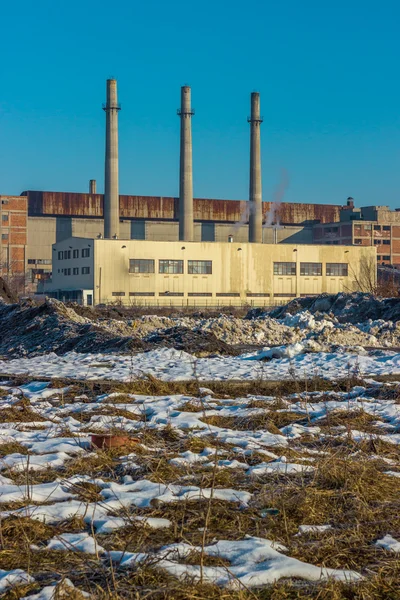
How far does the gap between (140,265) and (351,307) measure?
33731mm

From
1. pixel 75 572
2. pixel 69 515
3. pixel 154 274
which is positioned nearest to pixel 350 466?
pixel 69 515

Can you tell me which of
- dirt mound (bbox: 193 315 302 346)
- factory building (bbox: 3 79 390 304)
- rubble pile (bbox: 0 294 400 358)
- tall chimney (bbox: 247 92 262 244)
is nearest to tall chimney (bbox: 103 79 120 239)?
factory building (bbox: 3 79 390 304)

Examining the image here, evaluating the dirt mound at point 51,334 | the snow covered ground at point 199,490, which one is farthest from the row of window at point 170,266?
the snow covered ground at point 199,490

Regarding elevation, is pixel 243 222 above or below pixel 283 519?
above

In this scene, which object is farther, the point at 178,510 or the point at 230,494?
the point at 230,494

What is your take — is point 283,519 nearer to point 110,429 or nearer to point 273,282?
point 110,429

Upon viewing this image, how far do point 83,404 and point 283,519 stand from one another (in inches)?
190

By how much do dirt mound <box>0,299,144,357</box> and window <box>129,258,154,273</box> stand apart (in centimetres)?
3673

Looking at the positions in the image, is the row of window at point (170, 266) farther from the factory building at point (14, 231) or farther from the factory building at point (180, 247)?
the factory building at point (14, 231)

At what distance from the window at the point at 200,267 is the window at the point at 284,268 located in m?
5.74

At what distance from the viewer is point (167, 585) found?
376 centimetres

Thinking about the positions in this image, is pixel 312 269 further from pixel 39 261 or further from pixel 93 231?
pixel 39 261

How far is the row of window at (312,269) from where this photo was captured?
66562 mm

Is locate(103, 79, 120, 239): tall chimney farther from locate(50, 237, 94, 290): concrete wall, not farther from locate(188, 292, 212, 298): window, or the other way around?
locate(188, 292, 212, 298): window
